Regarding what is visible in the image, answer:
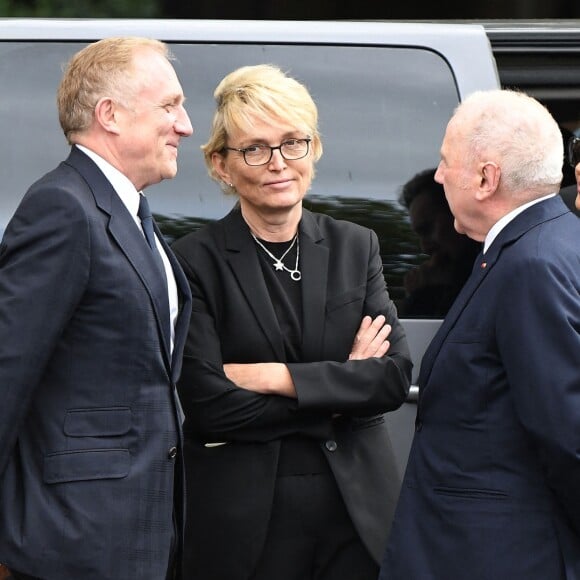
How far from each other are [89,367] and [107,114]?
552 millimetres

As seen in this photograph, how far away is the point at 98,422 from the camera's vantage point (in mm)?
2480

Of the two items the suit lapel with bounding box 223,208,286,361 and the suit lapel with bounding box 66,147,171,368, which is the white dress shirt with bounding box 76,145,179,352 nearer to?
the suit lapel with bounding box 66,147,171,368

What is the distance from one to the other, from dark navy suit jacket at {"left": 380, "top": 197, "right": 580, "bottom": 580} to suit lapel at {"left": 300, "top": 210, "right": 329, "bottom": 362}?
407 millimetres

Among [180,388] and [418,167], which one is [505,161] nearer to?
[418,167]

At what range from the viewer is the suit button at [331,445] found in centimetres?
298

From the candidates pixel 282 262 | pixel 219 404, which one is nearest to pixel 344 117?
pixel 282 262

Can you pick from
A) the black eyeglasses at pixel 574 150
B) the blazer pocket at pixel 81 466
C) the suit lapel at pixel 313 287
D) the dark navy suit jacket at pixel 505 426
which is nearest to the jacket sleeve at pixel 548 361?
the dark navy suit jacket at pixel 505 426

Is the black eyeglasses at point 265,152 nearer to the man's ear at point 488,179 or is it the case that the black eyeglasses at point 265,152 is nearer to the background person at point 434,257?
the background person at point 434,257

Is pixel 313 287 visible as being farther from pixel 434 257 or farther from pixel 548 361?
pixel 548 361

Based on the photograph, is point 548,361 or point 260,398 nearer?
point 548,361

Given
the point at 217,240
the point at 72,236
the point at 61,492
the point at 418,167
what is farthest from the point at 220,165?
the point at 61,492

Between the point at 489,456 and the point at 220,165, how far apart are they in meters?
1.06

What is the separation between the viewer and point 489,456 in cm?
252

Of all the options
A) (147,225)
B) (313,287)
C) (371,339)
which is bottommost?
(371,339)
